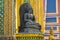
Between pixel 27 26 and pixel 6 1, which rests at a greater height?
pixel 6 1

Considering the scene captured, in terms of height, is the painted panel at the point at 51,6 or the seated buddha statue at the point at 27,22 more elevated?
the painted panel at the point at 51,6

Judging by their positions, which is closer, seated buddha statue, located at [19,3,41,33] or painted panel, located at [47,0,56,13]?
seated buddha statue, located at [19,3,41,33]

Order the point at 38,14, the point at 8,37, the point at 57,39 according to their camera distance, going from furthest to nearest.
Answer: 1. the point at 57,39
2. the point at 38,14
3. the point at 8,37

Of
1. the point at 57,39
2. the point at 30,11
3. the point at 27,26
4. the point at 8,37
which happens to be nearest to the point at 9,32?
the point at 8,37

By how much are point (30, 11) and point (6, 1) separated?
171 cm

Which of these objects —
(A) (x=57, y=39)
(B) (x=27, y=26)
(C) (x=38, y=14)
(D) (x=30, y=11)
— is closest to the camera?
(B) (x=27, y=26)

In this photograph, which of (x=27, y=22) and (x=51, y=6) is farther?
(x=51, y=6)

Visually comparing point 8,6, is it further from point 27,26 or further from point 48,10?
point 48,10

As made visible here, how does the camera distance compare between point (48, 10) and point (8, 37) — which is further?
point (48, 10)

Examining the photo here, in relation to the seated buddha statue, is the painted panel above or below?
above

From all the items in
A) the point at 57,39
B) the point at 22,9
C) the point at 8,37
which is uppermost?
the point at 22,9

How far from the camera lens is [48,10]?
1066cm

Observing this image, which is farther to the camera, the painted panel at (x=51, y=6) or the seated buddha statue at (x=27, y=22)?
the painted panel at (x=51, y=6)

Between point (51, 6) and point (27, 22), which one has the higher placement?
point (51, 6)
